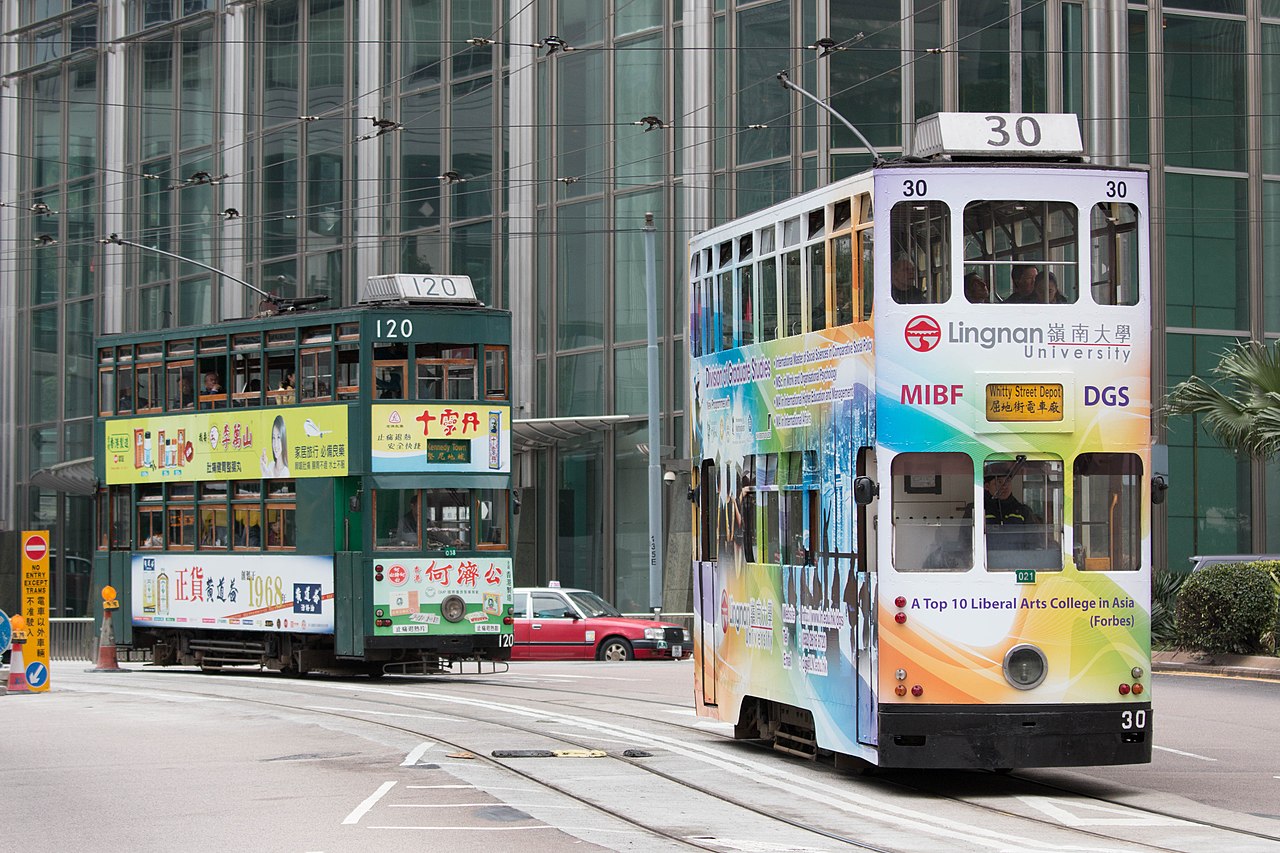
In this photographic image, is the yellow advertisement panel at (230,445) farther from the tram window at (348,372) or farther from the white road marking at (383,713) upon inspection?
the white road marking at (383,713)

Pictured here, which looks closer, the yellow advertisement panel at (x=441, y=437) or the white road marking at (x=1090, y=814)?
the white road marking at (x=1090, y=814)

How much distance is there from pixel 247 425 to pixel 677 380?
44.0 feet

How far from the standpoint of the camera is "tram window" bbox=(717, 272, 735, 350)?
54.4 feet

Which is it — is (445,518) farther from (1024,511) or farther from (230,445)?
(1024,511)

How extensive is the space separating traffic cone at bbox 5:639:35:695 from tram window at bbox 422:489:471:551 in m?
5.48

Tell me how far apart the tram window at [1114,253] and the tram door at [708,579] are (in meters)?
4.16

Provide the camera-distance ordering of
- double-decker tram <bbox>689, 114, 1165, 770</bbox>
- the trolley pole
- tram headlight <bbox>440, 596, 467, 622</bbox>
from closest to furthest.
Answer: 1. double-decker tram <bbox>689, 114, 1165, 770</bbox>
2. tram headlight <bbox>440, 596, 467, 622</bbox>
3. the trolley pole

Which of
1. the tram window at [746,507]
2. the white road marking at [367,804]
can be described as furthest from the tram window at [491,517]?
the white road marking at [367,804]

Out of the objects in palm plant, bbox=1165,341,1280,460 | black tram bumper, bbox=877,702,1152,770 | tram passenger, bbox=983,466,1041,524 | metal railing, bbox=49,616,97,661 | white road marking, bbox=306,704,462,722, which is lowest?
metal railing, bbox=49,616,97,661

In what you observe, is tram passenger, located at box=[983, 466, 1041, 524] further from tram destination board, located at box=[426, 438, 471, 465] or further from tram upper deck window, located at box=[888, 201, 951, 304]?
tram destination board, located at box=[426, 438, 471, 465]

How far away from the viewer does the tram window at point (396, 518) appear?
27.2 m

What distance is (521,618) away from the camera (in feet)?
114

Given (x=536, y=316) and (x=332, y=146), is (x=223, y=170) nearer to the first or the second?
(x=332, y=146)

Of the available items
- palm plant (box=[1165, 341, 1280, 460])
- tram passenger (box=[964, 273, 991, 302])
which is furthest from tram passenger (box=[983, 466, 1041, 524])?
palm plant (box=[1165, 341, 1280, 460])
